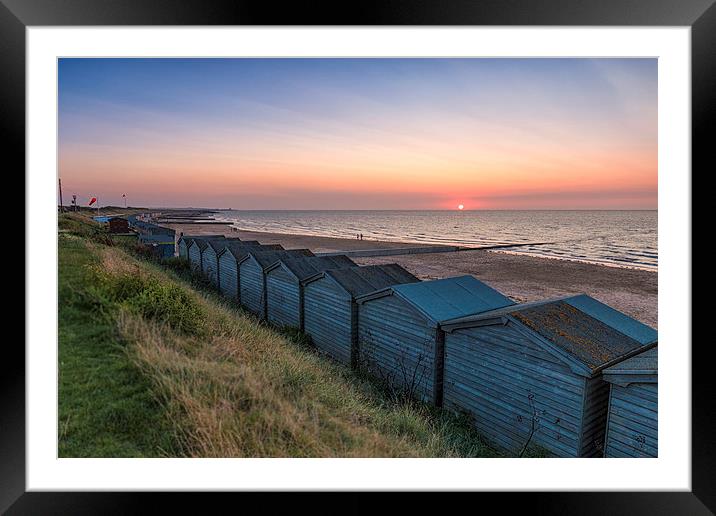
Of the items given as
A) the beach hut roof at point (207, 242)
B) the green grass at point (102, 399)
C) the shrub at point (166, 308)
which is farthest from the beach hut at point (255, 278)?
the green grass at point (102, 399)

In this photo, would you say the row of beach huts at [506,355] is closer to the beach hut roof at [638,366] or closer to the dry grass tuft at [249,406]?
the beach hut roof at [638,366]

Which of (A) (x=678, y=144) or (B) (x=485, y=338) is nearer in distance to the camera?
(A) (x=678, y=144)

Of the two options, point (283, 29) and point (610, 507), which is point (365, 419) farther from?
point (283, 29)

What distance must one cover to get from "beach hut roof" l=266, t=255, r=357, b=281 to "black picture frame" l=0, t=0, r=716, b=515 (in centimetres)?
902

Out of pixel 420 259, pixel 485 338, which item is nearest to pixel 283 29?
pixel 485 338

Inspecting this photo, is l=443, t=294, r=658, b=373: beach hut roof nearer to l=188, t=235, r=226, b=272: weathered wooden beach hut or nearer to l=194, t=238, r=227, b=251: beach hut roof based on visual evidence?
l=194, t=238, r=227, b=251: beach hut roof

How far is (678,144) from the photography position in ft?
10.8

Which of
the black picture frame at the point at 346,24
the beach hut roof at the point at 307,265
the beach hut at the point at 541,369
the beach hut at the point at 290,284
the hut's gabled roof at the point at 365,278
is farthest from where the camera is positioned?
the beach hut roof at the point at 307,265

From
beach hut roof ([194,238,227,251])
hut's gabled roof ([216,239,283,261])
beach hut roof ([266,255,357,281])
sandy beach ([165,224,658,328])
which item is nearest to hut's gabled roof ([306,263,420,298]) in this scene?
beach hut roof ([266,255,357,281])

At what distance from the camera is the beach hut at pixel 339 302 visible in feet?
33.3

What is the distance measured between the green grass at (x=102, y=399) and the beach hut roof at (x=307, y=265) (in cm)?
695

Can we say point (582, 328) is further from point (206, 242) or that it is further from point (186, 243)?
point (186, 243)

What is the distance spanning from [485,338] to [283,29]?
586cm

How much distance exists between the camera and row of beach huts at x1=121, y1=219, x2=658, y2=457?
18.9 feet
